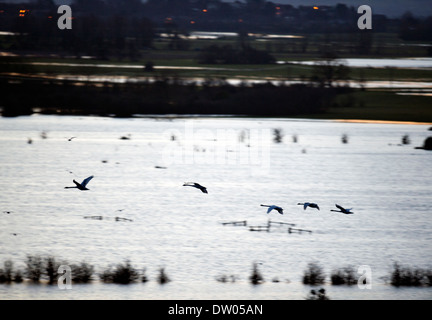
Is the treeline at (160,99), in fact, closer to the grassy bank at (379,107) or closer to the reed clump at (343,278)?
the grassy bank at (379,107)

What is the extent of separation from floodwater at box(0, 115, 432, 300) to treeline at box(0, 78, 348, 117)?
18.0ft

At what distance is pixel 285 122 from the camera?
54.5m

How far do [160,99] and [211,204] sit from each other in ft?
107

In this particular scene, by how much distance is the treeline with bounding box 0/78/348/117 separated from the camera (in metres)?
56.3

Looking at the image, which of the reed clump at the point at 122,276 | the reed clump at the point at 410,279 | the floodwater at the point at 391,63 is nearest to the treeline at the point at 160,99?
the floodwater at the point at 391,63

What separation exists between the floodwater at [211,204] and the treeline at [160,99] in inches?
216

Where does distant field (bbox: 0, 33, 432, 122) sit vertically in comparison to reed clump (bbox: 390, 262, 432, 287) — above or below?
above

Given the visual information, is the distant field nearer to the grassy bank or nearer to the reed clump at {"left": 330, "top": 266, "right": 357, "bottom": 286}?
the grassy bank

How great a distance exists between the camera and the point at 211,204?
27.4 metres

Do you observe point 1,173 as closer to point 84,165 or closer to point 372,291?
point 84,165

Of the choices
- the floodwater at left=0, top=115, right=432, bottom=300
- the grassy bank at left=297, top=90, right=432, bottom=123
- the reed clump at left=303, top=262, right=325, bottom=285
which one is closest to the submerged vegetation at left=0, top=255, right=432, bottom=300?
the reed clump at left=303, top=262, right=325, bottom=285

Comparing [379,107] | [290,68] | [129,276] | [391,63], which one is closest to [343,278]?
[129,276]

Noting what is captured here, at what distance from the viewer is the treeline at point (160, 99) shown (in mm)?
56312

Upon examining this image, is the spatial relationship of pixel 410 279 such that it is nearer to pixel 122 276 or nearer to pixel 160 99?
pixel 122 276
